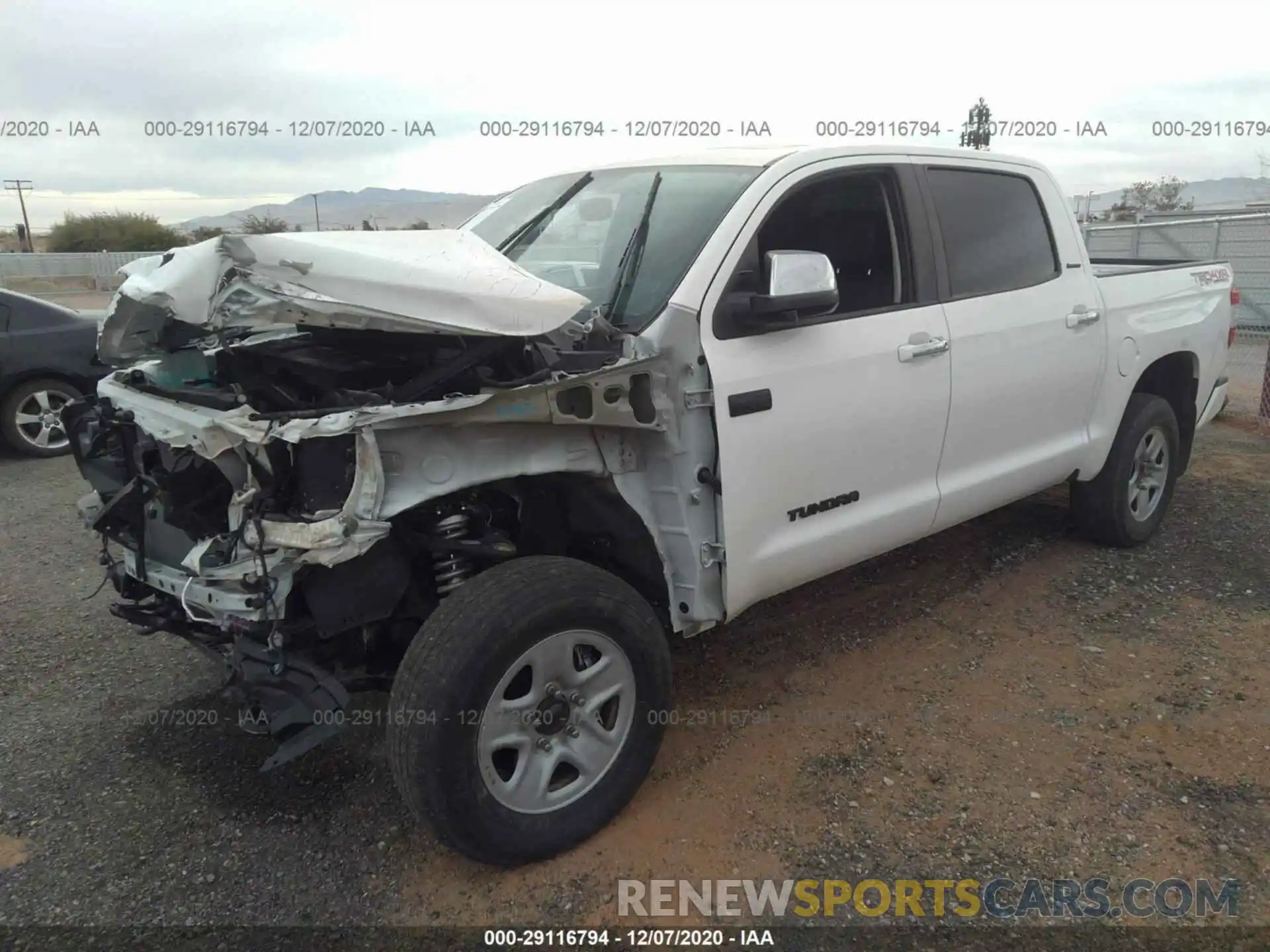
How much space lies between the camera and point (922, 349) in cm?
355

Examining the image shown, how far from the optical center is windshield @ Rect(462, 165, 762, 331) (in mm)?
3158

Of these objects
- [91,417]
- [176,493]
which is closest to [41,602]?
[91,417]

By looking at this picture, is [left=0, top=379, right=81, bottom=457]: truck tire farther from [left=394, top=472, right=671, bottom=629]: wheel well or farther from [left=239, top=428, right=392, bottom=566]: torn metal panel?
[left=239, top=428, right=392, bottom=566]: torn metal panel

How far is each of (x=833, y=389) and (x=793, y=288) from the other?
1.54 feet

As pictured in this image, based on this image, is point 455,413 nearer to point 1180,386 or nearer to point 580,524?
point 580,524

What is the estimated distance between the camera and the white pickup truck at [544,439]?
2.51 metres

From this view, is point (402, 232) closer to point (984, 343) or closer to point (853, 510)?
point (853, 510)

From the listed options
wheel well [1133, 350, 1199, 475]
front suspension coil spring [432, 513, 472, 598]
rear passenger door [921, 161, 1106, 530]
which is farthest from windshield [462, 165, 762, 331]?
wheel well [1133, 350, 1199, 475]

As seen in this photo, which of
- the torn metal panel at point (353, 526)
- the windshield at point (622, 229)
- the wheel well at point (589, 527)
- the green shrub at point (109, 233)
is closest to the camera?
the torn metal panel at point (353, 526)

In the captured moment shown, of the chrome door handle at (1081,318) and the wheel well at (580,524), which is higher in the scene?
the chrome door handle at (1081,318)

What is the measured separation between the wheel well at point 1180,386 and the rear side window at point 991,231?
4.19 feet

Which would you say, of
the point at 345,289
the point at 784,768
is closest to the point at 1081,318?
the point at 784,768

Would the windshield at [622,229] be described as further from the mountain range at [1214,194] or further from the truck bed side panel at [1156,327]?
the mountain range at [1214,194]

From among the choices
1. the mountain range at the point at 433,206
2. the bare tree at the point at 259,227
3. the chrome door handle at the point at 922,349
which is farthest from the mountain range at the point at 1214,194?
the chrome door handle at the point at 922,349
